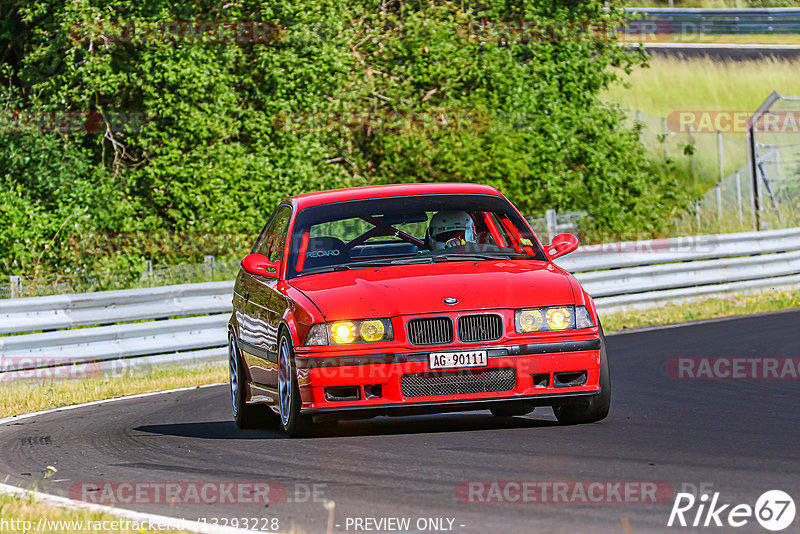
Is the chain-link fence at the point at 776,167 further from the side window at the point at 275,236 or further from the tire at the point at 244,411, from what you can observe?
the tire at the point at 244,411

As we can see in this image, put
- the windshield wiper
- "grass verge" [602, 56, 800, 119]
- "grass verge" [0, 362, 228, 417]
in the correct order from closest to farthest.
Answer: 1. the windshield wiper
2. "grass verge" [0, 362, 228, 417]
3. "grass verge" [602, 56, 800, 119]

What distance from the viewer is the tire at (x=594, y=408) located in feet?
27.3

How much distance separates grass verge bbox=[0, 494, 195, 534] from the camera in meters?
5.63

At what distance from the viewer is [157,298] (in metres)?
16.0

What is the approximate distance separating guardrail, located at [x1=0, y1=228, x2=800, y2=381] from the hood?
21.9 feet

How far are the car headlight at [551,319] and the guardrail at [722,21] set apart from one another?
47776 mm

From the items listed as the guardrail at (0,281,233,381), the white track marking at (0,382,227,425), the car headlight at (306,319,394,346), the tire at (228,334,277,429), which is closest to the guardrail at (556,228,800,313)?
the guardrail at (0,281,233,381)

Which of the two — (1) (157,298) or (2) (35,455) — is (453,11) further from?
(2) (35,455)

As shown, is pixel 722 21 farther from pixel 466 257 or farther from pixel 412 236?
pixel 466 257

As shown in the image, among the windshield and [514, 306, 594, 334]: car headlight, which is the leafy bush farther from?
[514, 306, 594, 334]: car headlight

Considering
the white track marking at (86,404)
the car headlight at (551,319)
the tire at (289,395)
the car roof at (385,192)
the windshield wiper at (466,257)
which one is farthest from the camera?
the white track marking at (86,404)

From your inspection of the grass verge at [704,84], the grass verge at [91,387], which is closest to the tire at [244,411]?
the grass verge at [91,387]

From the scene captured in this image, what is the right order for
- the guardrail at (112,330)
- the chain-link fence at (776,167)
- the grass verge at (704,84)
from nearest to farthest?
the guardrail at (112,330)
the chain-link fence at (776,167)
the grass verge at (704,84)

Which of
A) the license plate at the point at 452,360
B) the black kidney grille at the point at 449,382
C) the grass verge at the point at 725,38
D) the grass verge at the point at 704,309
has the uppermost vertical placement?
the license plate at the point at 452,360
